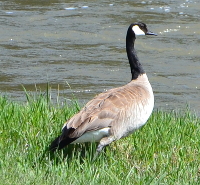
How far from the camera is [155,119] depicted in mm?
7379

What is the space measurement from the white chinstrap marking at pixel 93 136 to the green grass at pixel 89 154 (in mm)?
131

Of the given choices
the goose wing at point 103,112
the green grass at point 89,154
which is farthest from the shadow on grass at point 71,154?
the goose wing at point 103,112

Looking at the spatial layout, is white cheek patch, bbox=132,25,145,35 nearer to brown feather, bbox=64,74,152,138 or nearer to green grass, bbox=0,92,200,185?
brown feather, bbox=64,74,152,138

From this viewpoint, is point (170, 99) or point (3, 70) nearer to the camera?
point (170, 99)

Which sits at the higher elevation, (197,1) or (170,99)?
(197,1)

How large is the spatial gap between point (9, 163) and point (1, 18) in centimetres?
1013

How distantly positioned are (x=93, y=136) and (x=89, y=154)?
1.03ft

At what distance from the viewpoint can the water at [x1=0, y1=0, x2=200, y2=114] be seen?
11.0 meters

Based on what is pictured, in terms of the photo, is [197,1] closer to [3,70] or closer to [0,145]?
[3,70]

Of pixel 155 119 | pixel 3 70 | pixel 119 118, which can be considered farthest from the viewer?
pixel 3 70

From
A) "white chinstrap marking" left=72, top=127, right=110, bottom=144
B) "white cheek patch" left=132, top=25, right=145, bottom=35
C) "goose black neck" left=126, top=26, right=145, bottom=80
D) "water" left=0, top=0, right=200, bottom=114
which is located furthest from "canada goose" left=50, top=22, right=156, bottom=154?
"water" left=0, top=0, right=200, bottom=114

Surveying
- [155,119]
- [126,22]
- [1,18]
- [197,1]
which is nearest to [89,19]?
[126,22]

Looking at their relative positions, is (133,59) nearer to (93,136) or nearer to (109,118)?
(109,118)

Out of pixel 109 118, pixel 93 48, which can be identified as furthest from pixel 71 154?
pixel 93 48
